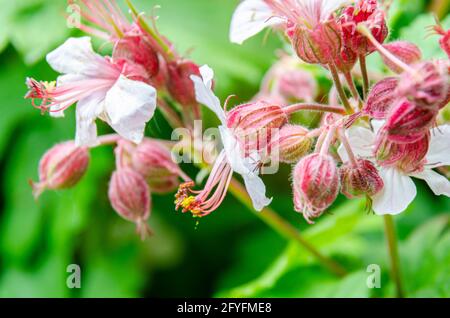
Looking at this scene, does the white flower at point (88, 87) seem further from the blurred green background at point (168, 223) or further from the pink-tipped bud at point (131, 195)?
the blurred green background at point (168, 223)

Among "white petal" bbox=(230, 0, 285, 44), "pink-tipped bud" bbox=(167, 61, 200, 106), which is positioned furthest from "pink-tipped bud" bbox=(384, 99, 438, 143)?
"pink-tipped bud" bbox=(167, 61, 200, 106)

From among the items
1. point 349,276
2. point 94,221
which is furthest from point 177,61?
point 94,221

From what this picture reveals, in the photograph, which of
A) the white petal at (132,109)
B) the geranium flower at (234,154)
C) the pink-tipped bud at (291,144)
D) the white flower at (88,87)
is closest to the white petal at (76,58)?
the white flower at (88,87)

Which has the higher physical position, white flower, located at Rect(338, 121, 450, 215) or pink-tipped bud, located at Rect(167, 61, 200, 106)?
pink-tipped bud, located at Rect(167, 61, 200, 106)

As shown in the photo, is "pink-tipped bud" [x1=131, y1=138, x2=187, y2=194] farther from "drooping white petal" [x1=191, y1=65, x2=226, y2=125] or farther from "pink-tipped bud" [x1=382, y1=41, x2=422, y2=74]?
"pink-tipped bud" [x1=382, y1=41, x2=422, y2=74]

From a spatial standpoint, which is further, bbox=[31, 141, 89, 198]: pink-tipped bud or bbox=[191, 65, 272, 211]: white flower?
bbox=[31, 141, 89, 198]: pink-tipped bud

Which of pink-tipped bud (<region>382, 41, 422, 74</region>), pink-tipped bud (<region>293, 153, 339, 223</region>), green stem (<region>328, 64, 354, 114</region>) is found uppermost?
pink-tipped bud (<region>382, 41, 422, 74</region>)

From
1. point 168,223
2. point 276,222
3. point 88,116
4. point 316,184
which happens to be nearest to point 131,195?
point 88,116

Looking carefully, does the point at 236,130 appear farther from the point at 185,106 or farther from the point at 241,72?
the point at 241,72
